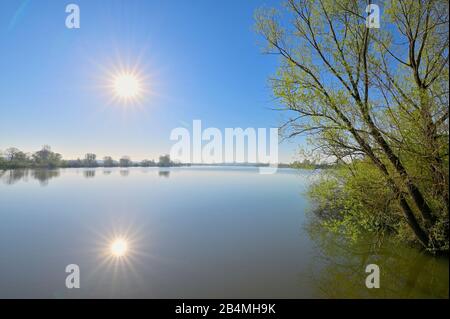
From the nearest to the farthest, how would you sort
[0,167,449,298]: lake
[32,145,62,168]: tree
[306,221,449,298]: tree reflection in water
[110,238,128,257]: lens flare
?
[306,221,449,298]: tree reflection in water
[0,167,449,298]: lake
[110,238,128,257]: lens flare
[32,145,62,168]: tree

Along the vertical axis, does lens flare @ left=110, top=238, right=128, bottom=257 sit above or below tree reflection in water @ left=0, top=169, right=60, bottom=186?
below

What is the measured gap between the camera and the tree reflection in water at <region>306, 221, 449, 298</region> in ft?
15.0

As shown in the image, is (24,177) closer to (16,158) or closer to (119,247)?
(16,158)

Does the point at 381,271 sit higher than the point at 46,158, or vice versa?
the point at 46,158

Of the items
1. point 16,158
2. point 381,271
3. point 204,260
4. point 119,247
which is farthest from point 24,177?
point 381,271

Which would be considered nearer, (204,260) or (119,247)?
(204,260)

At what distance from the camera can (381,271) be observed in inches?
215

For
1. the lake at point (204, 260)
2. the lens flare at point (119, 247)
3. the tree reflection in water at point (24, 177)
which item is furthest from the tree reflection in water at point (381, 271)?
the tree reflection in water at point (24, 177)

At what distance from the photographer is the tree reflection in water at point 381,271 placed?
15.0ft

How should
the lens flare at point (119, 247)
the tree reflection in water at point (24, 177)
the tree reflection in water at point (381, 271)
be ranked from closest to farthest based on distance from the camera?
1. the tree reflection in water at point (381, 271)
2. the lens flare at point (119, 247)
3. the tree reflection in water at point (24, 177)

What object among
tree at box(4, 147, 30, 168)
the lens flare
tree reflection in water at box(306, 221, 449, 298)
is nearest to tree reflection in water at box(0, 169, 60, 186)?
tree at box(4, 147, 30, 168)

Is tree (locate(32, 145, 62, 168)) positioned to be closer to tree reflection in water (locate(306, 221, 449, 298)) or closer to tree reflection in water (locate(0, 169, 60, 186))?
tree reflection in water (locate(0, 169, 60, 186))

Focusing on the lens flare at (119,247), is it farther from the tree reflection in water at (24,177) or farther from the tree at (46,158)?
the tree at (46,158)

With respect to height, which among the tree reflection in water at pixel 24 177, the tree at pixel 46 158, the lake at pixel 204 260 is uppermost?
the tree at pixel 46 158
